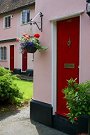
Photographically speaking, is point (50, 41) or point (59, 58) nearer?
point (59, 58)

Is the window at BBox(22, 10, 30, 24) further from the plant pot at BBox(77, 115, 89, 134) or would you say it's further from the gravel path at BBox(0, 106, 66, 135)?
the plant pot at BBox(77, 115, 89, 134)

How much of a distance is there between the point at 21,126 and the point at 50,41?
7.26 ft

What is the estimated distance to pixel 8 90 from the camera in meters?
10.3

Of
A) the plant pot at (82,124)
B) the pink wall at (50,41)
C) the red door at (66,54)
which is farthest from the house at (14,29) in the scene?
the plant pot at (82,124)

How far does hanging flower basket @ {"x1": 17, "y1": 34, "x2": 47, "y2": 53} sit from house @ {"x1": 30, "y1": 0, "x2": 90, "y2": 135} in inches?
7.9

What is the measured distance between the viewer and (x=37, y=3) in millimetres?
8531

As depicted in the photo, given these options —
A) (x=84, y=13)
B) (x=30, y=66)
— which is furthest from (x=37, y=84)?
(x=30, y=66)

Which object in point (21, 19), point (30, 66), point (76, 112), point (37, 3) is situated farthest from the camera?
point (21, 19)

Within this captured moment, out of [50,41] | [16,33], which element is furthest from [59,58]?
[16,33]

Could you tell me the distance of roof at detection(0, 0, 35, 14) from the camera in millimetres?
25303

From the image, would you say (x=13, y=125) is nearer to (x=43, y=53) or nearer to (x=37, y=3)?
(x=43, y=53)

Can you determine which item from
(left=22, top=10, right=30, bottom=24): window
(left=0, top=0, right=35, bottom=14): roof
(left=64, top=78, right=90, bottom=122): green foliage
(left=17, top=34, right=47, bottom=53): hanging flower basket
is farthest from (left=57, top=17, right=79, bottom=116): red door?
(left=22, top=10, right=30, bottom=24): window

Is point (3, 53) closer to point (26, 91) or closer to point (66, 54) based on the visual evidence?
point (26, 91)

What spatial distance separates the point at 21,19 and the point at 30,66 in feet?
13.7
